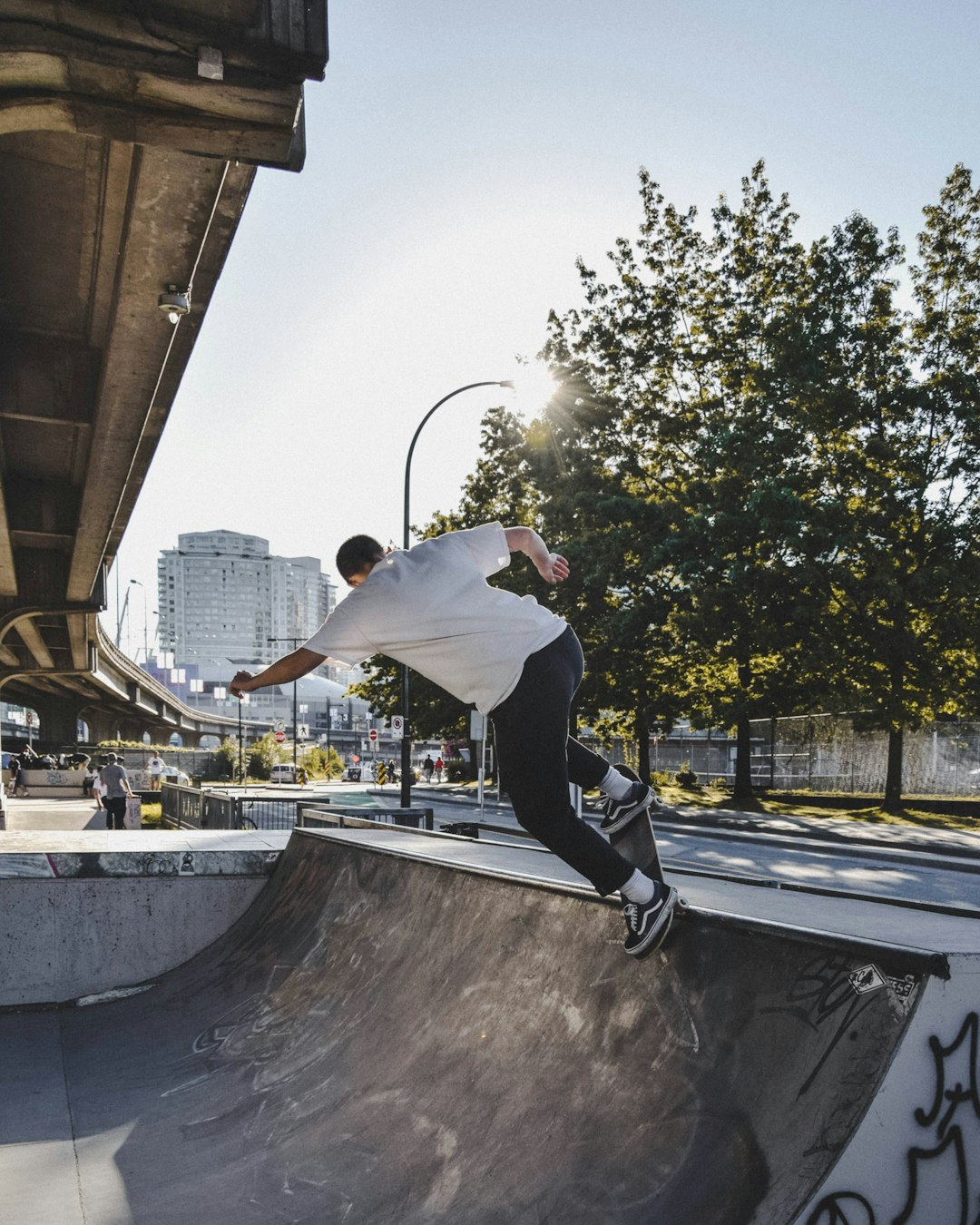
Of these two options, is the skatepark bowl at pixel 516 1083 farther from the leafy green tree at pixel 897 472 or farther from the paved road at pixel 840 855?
the leafy green tree at pixel 897 472

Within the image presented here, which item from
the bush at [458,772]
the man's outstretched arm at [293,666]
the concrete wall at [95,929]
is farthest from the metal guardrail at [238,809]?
the bush at [458,772]

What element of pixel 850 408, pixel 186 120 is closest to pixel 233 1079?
pixel 186 120

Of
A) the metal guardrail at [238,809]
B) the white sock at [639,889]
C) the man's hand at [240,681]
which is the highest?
the man's hand at [240,681]

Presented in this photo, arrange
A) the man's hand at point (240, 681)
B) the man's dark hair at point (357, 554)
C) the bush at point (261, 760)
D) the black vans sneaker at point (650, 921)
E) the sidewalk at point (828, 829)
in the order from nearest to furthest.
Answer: the black vans sneaker at point (650, 921)
the man's dark hair at point (357, 554)
the man's hand at point (240, 681)
the sidewalk at point (828, 829)
the bush at point (261, 760)

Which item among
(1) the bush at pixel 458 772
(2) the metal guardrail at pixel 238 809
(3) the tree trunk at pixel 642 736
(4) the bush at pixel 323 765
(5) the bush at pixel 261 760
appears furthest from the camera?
(4) the bush at pixel 323 765

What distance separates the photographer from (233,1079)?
14.7 feet

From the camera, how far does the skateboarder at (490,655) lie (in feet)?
10.7

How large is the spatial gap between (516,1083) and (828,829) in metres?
17.5

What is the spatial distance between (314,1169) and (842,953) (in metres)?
2.02

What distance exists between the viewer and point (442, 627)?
11.3 ft

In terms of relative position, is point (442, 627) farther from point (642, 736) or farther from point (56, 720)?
point (56, 720)

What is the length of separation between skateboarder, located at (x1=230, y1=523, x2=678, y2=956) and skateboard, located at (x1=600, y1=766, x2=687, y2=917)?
0.40m

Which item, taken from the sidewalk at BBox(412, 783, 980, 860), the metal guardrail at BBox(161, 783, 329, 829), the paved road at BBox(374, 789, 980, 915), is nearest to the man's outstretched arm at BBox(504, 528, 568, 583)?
the paved road at BBox(374, 789, 980, 915)

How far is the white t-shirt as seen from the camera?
11.3 ft
